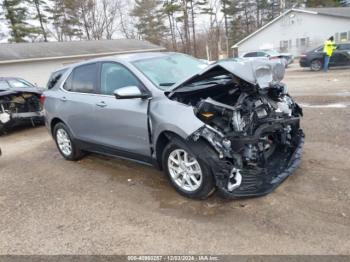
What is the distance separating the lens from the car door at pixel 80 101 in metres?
4.94

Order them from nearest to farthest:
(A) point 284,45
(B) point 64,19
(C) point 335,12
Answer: (C) point 335,12 → (A) point 284,45 → (B) point 64,19

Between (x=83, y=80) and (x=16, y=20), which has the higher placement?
(x=16, y=20)

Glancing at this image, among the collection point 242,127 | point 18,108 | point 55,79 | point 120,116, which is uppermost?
point 55,79

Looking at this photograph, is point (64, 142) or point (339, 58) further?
point (339, 58)

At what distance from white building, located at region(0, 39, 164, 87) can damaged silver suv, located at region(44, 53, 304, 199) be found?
18.8m

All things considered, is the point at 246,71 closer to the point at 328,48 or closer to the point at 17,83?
the point at 17,83

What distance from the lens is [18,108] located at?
8.80 m

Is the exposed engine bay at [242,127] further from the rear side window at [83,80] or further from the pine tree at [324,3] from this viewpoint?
the pine tree at [324,3]

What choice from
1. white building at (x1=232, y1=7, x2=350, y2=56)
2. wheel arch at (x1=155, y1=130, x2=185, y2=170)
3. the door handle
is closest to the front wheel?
white building at (x1=232, y1=7, x2=350, y2=56)

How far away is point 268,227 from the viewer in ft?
10.5

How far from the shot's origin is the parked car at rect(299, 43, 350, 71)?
17.3 metres

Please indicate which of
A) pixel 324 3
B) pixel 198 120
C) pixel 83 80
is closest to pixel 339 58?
pixel 83 80

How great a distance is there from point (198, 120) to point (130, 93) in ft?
3.19

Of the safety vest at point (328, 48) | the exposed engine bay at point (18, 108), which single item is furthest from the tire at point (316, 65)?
the exposed engine bay at point (18, 108)
